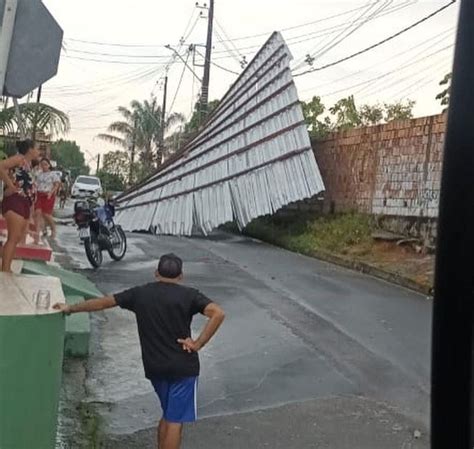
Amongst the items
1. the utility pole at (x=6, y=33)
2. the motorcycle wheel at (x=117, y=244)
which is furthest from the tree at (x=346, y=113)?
the utility pole at (x=6, y=33)

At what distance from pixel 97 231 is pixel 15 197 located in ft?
20.9

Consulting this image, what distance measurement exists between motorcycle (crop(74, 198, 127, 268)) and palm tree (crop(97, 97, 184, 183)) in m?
37.5

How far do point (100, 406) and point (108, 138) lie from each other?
4962 centimetres

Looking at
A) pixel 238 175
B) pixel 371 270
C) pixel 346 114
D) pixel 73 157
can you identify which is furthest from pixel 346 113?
pixel 73 157

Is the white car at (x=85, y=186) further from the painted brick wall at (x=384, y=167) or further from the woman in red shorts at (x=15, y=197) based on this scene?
the woman in red shorts at (x=15, y=197)

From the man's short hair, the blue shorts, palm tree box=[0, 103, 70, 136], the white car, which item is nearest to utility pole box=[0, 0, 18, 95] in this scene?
the man's short hair

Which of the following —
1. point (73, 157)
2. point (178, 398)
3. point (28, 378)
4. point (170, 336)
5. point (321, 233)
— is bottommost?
point (178, 398)

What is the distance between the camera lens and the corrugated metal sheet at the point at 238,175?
61.9 ft

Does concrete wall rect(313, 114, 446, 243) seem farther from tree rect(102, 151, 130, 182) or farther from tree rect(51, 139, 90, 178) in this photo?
tree rect(51, 139, 90, 178)

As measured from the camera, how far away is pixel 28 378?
3.96 meters

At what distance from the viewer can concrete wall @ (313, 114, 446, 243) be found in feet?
56.2

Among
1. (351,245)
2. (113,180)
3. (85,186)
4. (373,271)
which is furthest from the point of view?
(113,180)

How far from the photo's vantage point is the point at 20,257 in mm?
9227

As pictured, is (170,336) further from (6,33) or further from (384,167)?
(384,167)
